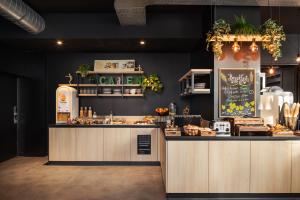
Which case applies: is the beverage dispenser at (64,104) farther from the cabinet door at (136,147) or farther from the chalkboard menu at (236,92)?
the chalkboard menu at (236,92)

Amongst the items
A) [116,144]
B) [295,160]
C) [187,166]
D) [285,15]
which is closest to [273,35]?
[285,15]

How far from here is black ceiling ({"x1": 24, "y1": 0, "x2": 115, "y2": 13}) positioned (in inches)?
191

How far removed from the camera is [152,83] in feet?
22.5

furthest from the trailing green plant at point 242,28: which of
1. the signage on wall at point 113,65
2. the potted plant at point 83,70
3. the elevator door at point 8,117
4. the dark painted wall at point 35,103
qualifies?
the elevator door at point 8,117

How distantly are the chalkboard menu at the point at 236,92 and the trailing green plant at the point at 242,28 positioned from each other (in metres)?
0.76

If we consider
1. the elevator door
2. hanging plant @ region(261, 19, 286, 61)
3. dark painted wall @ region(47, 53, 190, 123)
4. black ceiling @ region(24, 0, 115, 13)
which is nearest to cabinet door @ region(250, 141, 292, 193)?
hanging plant @ region(261, 19, 286, 61)

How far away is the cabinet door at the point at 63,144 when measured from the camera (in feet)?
20.0

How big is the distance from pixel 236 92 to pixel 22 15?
4180 mm

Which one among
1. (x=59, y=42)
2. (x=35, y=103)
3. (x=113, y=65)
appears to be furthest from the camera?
(x=35, y=103)

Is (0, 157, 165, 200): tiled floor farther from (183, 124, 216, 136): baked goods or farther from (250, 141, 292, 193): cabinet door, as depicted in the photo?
(250, 141, 292, 193): cabinet door

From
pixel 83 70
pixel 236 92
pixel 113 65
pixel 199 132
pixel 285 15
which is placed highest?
pixel 285 15

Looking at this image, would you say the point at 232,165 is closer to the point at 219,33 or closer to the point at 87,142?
the point at 219,33

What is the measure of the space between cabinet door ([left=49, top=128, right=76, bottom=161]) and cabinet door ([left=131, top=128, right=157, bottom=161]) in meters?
1.43

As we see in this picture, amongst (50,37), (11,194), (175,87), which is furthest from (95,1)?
(11,194)
